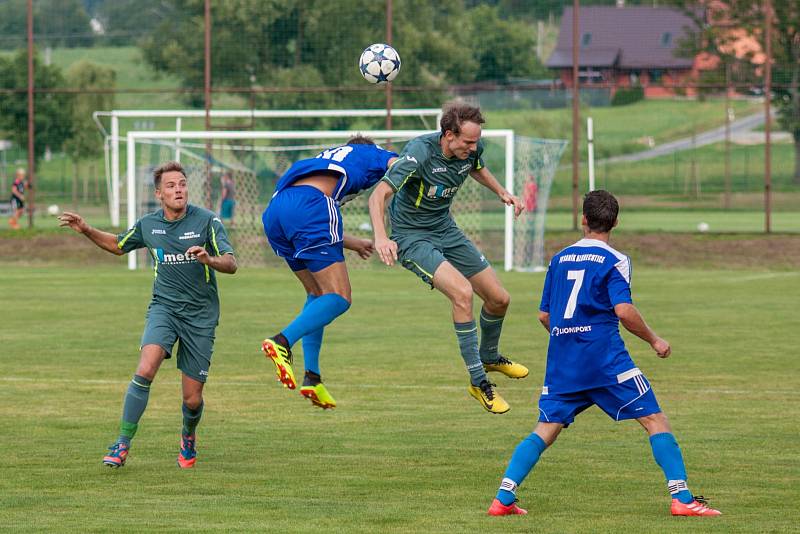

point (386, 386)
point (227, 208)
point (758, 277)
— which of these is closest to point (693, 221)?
point (758, 277)

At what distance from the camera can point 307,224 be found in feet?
32.2

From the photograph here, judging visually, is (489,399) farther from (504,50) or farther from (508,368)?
(504,50)

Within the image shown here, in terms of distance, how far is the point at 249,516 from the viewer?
772 cm

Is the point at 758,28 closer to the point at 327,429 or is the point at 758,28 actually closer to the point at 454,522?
the point at 327,429

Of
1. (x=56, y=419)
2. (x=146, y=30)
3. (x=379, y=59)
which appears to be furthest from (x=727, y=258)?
(x=146, y=30)

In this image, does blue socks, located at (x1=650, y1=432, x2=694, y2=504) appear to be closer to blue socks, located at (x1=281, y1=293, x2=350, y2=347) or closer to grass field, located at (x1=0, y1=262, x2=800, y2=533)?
grass field, located at (x1=0, y1=262, x2=800, y2=533)

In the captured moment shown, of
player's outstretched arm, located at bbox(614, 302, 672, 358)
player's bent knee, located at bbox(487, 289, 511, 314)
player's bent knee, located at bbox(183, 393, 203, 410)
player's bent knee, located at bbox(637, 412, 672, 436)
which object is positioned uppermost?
player's outstretched arm, located at bbox(614, 302, 672, 358)

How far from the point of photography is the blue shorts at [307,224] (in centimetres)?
983

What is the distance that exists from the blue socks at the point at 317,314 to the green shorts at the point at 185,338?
614mm

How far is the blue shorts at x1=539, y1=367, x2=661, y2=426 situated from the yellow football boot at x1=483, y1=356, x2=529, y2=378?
3.01 metres

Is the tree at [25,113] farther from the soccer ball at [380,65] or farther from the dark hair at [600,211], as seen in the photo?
the dark hair at [600,211]

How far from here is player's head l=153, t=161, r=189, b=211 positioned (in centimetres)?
935

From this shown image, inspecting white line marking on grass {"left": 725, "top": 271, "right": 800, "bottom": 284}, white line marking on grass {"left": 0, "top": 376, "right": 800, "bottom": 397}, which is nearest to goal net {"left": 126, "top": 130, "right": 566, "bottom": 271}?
white line marking on grass {"left": 725, "top": 271, "right": 800, "bottom": 284}

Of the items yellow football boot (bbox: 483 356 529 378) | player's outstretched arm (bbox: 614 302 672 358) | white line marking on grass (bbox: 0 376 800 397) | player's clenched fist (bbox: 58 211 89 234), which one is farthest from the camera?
white line marking on grass (bbox: 0 376 800 397)
